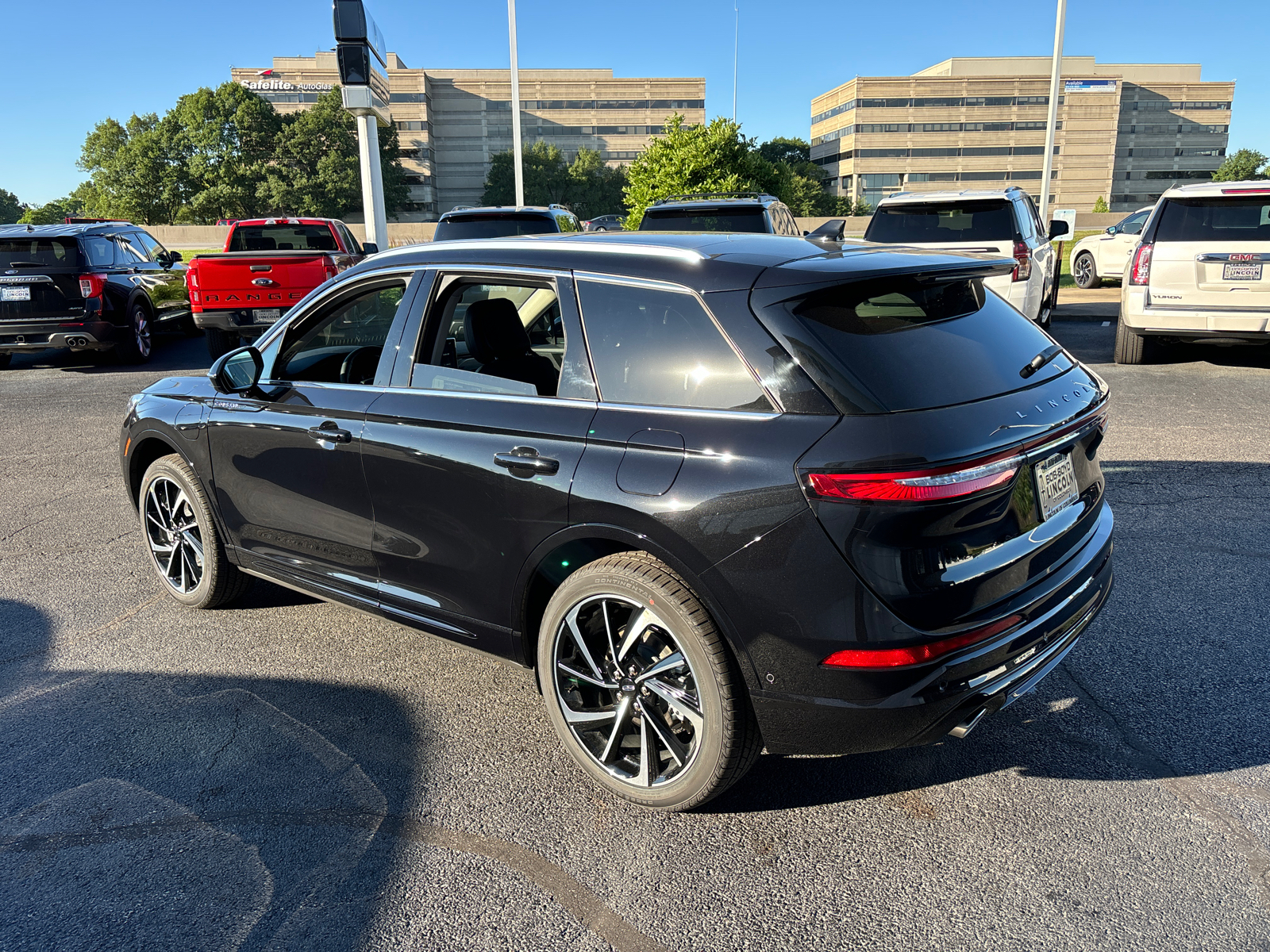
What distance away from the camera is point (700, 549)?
102 inches

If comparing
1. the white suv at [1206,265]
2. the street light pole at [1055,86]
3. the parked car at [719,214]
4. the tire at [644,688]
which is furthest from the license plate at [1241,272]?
the street light pole at [1055,86]

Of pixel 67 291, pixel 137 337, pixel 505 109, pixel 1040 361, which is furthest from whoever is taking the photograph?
pixel 505 109

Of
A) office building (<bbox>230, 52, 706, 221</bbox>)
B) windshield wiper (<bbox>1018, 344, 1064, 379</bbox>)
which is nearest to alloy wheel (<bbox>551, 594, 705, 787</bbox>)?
windshield wiper (<bbox>1018, 344, 1064, 379</bbox>)

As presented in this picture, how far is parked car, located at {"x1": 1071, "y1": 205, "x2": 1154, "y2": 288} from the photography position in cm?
1786

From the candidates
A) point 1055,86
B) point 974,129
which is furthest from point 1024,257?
point 974,129

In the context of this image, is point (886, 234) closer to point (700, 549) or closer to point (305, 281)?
point (305, 281)

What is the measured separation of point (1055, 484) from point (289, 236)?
13869 mm

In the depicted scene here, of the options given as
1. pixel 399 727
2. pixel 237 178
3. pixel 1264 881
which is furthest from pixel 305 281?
pixel 237 178

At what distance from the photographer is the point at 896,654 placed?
243cm

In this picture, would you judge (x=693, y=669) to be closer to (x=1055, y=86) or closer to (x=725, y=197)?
(x=725, y=197)

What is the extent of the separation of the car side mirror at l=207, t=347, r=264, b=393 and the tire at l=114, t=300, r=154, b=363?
1018 cm

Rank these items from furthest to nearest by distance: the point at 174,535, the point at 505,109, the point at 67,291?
1. the point at 505,109
2. the point at 67,291
3. the point at 174,535

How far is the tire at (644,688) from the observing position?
2666 mm

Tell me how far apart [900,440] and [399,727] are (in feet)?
7.24
